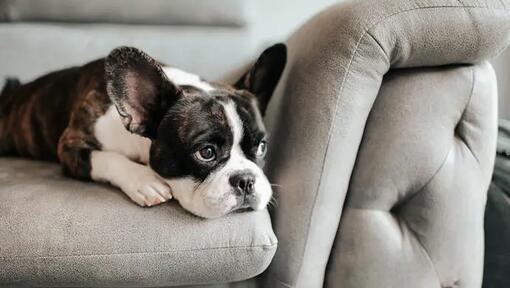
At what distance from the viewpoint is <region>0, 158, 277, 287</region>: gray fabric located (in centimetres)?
125

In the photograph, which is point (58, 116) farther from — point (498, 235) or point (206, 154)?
point (498, 235)

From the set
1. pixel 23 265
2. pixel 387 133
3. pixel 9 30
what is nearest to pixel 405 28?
pixel 387 133

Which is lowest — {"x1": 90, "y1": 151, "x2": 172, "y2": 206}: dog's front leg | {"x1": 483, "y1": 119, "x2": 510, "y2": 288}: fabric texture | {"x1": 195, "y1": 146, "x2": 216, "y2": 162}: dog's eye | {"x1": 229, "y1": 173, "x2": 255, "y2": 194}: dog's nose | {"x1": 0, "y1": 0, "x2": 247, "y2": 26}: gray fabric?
{"x1": 483, "y1": 119, "x2": 510, "y2": 288}: fabric texture

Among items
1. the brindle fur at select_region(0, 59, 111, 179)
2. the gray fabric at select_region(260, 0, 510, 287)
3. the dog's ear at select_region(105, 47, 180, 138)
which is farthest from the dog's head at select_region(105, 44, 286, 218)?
the brindle fur at select_region(0, 59, 111, 179)

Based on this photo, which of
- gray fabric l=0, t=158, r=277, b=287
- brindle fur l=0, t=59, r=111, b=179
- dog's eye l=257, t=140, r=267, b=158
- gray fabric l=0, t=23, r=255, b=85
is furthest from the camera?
gray fabric l=0, t=23, r=255, b=85

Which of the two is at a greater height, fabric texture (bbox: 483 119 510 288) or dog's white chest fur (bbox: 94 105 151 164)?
dog's white chest fur (bbox: 94 105 151 164)

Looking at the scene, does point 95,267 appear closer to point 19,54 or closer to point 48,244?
point 48,244

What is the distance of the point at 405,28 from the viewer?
1370 mm

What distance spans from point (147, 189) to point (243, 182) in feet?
0.74

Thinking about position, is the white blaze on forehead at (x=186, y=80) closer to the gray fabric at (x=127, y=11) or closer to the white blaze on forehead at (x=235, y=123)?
the white blaze on forehead at (x=235, y=123)

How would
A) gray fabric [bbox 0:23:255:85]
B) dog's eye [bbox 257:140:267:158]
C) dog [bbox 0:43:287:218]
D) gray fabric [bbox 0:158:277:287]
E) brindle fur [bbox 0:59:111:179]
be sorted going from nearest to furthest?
gray fabric [bbox 0:158:277:287] < dog [bbox 0:43:287:218] < dog's eye [bbox 257:140:267:158] < brindle fur [bbox 0:59:111:179] < gray fabric [bbox 0:23:255:85]

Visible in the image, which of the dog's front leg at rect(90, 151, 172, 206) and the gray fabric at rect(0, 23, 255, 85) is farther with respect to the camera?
the gray fabric at rect(0, 23, 255, 85)

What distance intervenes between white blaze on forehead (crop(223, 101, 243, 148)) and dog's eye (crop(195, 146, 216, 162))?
6 cm

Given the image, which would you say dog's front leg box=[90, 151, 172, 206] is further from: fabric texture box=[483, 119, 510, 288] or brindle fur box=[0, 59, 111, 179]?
fabric texture box=[483, 119, 510, 288]
